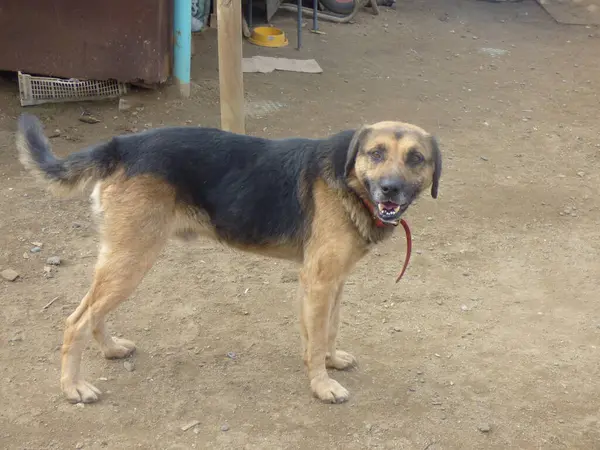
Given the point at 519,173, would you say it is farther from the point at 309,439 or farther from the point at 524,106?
the point at 309,439

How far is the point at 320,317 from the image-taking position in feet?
12.1

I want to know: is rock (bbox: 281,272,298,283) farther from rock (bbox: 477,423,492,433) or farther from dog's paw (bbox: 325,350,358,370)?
rock (bbox: 477,423,492,433)

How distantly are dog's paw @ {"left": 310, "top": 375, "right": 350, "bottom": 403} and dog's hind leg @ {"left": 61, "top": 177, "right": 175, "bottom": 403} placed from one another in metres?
1.12

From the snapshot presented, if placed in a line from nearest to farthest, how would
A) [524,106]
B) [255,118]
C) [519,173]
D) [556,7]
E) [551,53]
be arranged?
[519,173] → [255,118] → [524,106] → [551,53] → [556,7]

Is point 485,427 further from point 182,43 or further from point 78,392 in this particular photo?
point 182,43

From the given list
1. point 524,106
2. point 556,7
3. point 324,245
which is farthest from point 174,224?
point 556,7

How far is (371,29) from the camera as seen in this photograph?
36.6ft

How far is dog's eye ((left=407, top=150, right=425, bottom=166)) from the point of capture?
341 centimetres

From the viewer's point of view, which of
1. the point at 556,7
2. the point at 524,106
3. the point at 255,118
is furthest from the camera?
the point at 556,7

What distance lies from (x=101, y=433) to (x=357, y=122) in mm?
4945

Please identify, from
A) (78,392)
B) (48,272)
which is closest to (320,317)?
(78,392)

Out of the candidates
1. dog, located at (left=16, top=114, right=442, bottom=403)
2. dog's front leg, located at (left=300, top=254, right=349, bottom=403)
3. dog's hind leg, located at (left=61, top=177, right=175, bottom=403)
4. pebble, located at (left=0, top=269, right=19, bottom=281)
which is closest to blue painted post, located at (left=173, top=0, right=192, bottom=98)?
pebble, located at (left=0, top=269, right=19, bottom=281)

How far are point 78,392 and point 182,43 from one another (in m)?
4.77

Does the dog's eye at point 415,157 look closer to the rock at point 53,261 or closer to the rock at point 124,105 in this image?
the rock at point 53,261
